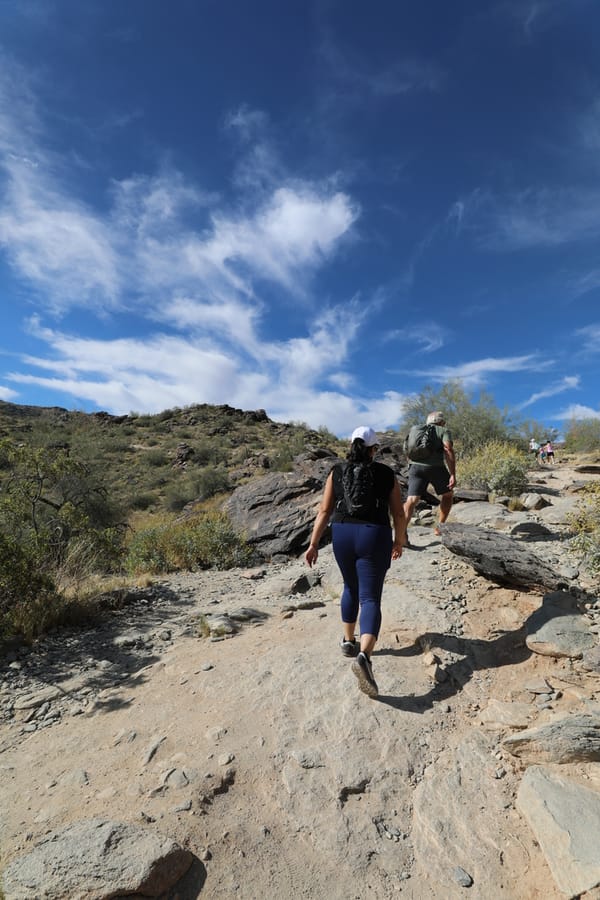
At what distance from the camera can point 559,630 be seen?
3.59m

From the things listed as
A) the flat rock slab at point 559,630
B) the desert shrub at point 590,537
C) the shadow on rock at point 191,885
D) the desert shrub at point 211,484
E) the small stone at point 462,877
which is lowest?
the shadow on rock at point 191,885

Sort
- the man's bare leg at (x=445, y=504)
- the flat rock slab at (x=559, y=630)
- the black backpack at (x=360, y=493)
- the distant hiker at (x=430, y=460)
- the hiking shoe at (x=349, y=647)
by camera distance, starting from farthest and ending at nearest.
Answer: the man's bare leg at (x=445, y=504)
the distant hiker at (x=430, y=460)
the hiking shoe at (x=349, y=647)
the flat rock slab at (x=559, y=630)
the black backpack at (x=360, y=493)

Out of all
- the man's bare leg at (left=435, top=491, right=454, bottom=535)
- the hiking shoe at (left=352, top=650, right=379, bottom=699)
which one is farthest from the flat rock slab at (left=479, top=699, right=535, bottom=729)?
the man's bare leg at (left=435, top=491, right=454, bottom=535)

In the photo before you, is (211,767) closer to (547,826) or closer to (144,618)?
(547,826)

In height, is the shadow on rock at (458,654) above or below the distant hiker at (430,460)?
below

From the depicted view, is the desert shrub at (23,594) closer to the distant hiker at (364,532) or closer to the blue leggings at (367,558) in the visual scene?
the distant hiker at (364,532)

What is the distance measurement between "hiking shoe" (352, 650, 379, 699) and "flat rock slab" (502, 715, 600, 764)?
2.84ft

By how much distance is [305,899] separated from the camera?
1.97 metres

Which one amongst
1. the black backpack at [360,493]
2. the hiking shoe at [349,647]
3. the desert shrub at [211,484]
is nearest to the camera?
the black backpack at [360,493]

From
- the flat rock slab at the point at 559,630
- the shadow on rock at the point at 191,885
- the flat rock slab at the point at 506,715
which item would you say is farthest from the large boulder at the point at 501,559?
the shadow on rock at the point at 191,885

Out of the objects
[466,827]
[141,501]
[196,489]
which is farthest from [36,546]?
[141,501]

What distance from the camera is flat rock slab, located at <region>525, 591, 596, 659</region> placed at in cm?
345

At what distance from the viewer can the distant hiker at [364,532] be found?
3150 millimetres

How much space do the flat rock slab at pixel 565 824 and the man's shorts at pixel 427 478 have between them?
355cm
